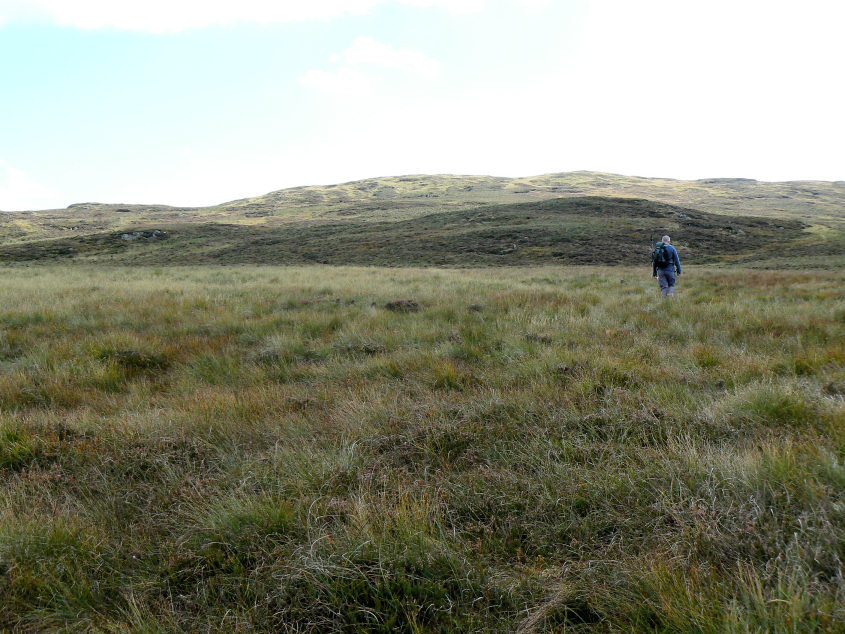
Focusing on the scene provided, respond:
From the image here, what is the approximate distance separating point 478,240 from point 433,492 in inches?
1717

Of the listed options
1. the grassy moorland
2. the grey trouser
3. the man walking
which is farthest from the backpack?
the grassy moorland

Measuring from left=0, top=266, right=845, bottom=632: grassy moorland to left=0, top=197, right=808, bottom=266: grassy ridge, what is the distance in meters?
30.1

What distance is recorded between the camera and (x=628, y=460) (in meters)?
2.56

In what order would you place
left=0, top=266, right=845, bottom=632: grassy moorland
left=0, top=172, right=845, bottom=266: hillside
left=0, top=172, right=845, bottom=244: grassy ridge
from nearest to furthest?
left=0, top=266, right=845, bottom=632: grassy moorland → left=0, top=172, right=845, bottom=266: hillside → left=0, top=172, right=845, bottom=244: grassy ridge

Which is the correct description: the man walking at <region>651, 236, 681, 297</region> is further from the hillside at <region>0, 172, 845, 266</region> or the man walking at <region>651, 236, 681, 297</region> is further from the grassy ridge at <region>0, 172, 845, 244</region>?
the grassy ridge at <region>0, 172, 845, 244</region>

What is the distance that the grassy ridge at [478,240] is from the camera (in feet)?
124

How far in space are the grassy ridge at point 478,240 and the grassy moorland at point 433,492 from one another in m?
30.1

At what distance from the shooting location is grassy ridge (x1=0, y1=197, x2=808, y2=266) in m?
37.9

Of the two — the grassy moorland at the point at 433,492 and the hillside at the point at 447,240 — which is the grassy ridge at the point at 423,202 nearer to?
the hillside at the point at 447,240

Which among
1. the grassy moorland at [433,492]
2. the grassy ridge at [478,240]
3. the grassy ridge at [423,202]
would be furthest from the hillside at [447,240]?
the grassy moorland at [433,492]

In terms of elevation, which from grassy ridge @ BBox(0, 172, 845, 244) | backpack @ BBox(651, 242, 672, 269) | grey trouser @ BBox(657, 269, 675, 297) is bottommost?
grey trouser @ BBox(657, 269, 675, 297)

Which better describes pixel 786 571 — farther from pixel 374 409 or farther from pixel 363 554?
pixel 374 409

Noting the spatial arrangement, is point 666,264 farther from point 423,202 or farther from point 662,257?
point 423,202

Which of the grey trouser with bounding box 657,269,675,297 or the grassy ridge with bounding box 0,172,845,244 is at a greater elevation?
the grassy ridge with bounding box 0,172,845,244
